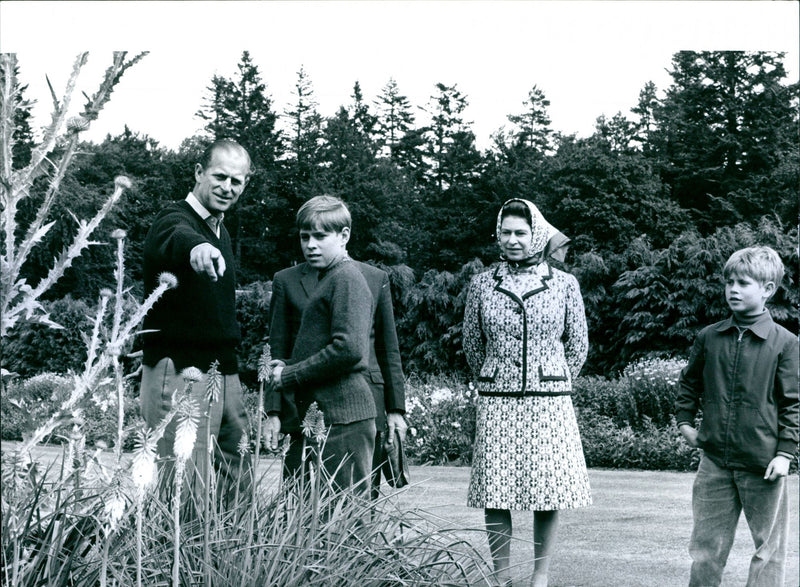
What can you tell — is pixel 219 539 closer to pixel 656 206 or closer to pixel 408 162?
pixel 408 162

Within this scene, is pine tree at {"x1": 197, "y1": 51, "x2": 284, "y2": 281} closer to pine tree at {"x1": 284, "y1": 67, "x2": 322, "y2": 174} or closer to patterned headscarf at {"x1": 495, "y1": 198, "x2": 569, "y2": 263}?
pine tree at {"x1": 284, "y1": 67, "x2": 322, "y2": 174}

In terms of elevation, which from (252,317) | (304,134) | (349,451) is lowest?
(349,451)

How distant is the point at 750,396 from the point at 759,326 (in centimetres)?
29

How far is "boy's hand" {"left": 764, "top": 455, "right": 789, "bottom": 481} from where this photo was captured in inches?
130

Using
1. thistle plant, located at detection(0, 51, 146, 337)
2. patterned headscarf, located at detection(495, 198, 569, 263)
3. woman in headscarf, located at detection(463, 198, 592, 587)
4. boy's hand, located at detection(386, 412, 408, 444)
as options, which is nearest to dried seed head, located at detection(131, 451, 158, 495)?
thistle plant, located at detection(0, 51, 146, 337)

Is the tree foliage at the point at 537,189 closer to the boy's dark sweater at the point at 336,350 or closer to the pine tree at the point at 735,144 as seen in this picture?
the pine tree at the point at 735,144

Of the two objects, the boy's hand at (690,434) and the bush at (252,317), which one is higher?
the bush at (252,317)

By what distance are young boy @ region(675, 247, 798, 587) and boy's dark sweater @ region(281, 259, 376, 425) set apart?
1380 mm

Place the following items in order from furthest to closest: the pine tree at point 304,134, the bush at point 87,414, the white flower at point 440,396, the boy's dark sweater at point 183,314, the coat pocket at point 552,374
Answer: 1. the pine tree at point 304,134
2. the white flower at point 440,396
3. the coat pocket at point 552,374
4. the boy's dark sweater at point 183,314
5. the bush at point 87,414

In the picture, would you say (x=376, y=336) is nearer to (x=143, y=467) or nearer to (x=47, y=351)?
(x=143, y=467)

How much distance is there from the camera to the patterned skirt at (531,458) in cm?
378

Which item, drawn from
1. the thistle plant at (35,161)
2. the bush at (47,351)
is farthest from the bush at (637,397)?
the bush at (47,351)

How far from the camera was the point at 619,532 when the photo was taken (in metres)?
5.51

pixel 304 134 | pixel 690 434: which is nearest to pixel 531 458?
pixel 690 434
